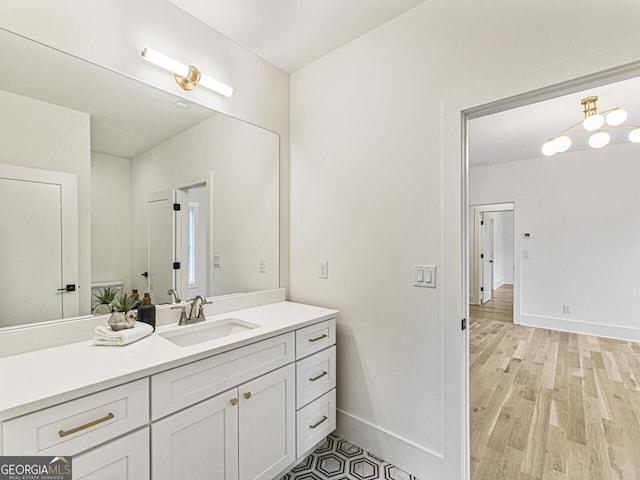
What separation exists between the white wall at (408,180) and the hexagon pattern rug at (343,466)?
6cm

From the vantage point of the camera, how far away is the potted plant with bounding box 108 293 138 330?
4.36 feet

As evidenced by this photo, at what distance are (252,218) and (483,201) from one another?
14.2 feet

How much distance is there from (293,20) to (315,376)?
6.65 ft

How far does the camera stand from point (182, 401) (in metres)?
1.16

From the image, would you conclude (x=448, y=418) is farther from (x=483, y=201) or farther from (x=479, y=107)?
(x=483, y=201)

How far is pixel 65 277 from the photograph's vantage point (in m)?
1.33

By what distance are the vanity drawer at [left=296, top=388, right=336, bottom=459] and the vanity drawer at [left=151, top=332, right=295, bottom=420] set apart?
14.0 inches

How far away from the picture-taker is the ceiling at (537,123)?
104 inches

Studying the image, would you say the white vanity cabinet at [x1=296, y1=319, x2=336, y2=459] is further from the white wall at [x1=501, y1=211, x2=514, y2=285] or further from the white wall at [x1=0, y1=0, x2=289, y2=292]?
the white wall at [x1=501, y1=211, x2=514, y2=285]

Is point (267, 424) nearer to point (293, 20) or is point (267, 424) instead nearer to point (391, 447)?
point (391, 447)

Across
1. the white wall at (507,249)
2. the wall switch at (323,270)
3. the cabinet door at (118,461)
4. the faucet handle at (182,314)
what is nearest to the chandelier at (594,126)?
the wall switch at (323,270)

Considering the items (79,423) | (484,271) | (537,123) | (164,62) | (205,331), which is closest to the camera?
(79,423)

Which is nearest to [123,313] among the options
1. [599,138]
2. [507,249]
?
[599,138]

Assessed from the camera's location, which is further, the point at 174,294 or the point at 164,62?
the point at 174,294
